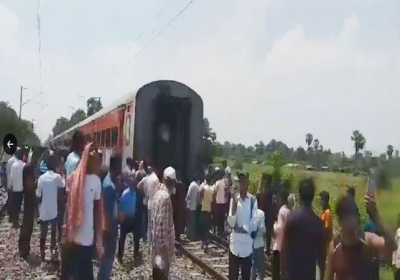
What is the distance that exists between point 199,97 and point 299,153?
6506 mm

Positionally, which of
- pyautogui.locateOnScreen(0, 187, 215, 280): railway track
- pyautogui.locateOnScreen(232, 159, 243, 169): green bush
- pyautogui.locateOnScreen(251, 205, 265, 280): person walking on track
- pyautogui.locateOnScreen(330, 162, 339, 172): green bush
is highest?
pyautogui.locateOnScreen(232, 159, 243, 169): green bush

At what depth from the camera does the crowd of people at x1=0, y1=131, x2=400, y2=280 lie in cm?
527

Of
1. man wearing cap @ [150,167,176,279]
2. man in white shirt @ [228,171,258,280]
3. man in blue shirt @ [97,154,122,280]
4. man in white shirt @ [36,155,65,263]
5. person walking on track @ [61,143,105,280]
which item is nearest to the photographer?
person walking on track @ [61,143,105,280]

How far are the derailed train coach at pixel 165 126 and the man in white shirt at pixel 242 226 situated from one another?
814 cm

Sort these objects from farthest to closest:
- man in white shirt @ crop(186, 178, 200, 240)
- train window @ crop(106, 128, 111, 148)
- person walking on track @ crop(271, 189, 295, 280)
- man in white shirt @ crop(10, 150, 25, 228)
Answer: train window @ crop(106, 128, 111, 148), man in white shirt @ crop(186, 178, 200, 240), man in white shirt @ crop(10, 150, 25, 228), person walking on track @ crop(271, 189, 295, 280)

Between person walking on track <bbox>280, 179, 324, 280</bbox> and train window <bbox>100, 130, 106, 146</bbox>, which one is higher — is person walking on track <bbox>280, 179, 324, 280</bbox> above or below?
below

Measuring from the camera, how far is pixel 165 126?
647 inches

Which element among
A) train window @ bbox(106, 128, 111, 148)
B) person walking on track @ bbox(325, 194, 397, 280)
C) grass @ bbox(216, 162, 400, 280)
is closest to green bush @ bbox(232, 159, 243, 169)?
grass @ bbox(216, 162, 400, 280)

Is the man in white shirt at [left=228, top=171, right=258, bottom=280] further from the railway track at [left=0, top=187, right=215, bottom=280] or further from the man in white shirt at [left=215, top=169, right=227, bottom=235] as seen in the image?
the man in white shirt at [left=215, top=169, right=227, bottom=235]

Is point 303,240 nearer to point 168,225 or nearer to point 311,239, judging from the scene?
point 311,239

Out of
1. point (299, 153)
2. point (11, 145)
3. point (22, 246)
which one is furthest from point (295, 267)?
point (299, 153)

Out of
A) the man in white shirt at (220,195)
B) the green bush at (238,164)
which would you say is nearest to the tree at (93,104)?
the green bush at (238,164)

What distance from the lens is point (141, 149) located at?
15.9 m

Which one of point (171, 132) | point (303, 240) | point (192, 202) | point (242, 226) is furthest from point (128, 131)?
point (303, 240)
